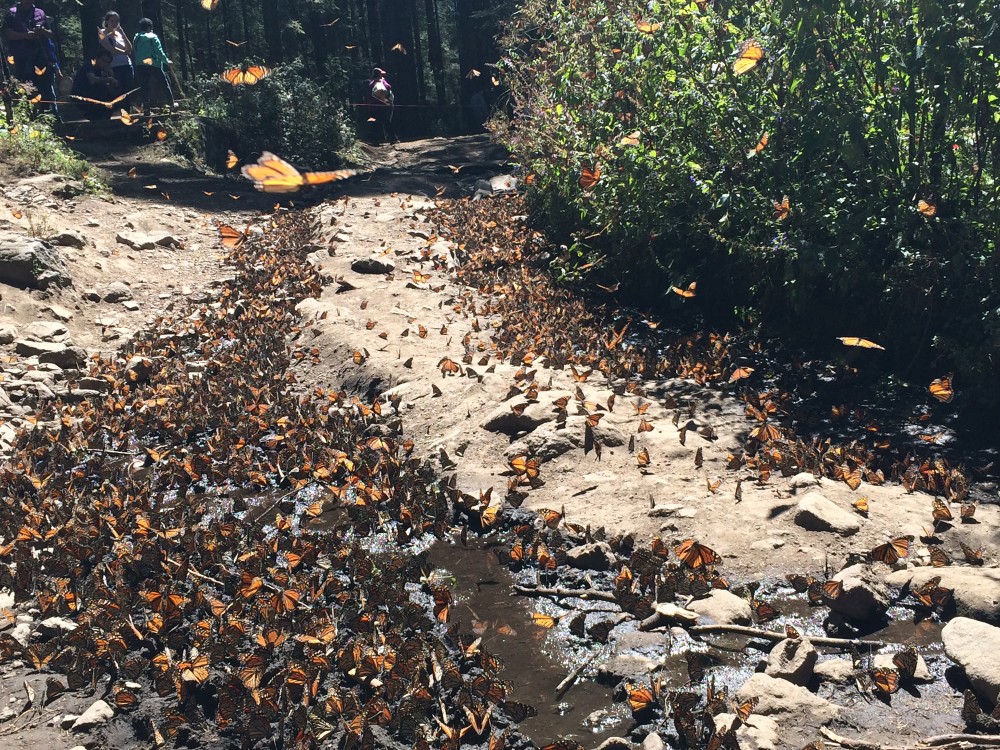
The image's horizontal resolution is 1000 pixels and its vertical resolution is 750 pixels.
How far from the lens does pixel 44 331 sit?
6.77m

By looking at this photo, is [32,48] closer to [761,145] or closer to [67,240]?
[67,240]

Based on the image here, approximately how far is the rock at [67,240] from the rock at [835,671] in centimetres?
756

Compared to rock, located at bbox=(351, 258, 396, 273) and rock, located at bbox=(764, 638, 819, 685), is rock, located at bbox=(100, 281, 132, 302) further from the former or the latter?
rock, located at bbox=(764, 638, 819, 685)

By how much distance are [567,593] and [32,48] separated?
12.4m

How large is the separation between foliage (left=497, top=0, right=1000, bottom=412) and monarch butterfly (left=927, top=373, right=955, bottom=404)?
131mm

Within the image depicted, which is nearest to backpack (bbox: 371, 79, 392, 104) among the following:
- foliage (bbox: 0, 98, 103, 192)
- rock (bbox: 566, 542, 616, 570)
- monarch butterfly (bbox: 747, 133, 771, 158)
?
foliage (bbox: 0, 98, 103, 192)

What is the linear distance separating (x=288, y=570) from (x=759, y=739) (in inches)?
82.9

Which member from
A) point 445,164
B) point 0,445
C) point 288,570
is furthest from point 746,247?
point 445,164

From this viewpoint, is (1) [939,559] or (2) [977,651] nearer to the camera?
(2) [977,651]

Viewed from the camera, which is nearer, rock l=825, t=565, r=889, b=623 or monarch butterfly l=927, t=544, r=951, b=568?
rock l=825, t=565, r=889, b=623

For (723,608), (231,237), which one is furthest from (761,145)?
(231,237)

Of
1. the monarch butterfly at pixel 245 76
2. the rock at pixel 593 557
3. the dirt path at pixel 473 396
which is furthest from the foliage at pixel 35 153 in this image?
the rock at pixel 593 557

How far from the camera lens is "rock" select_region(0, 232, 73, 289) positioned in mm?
7188

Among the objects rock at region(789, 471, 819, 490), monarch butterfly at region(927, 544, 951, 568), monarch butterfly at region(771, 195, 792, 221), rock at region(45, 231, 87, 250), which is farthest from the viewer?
rock at region(45, 231, 87, 250)
